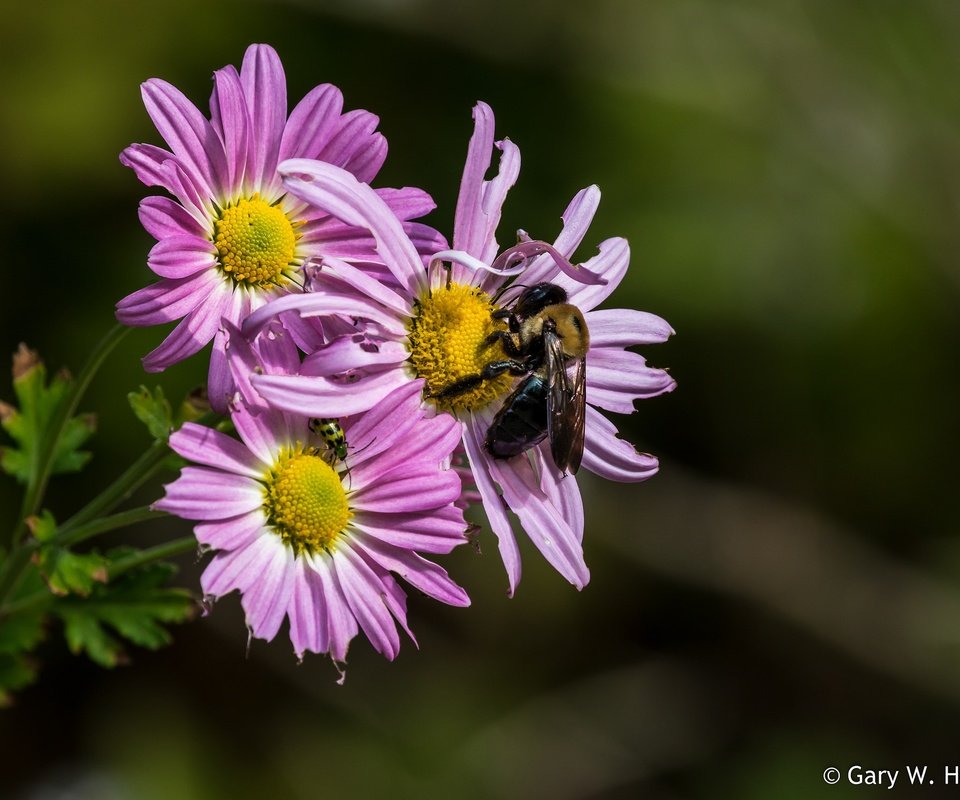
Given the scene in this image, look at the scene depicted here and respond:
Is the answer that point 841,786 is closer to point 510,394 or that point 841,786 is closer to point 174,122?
point 510,394

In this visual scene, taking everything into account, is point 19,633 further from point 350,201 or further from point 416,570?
point 350,201

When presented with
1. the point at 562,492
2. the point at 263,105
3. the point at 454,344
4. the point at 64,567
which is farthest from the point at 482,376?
the point at 64,567

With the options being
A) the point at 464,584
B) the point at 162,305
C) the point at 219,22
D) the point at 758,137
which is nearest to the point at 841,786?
the point at 464,584

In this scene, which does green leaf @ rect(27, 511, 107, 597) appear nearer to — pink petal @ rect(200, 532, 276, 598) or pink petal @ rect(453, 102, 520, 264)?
pink petal @ rect(200, 532, 276, 598)

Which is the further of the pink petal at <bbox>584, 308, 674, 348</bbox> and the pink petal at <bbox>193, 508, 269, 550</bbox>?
the pink petal at <bbox>584, 308, 674, 348</bbox>

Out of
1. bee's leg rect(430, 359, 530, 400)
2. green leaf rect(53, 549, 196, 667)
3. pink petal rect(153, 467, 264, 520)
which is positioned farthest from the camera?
green leaf rect(53, 549, 196, 667)

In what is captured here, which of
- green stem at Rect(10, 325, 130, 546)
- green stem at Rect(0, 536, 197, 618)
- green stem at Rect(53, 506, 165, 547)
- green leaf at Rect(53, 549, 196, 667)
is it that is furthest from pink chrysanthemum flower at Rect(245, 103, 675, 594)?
green leaf at Rect(53, 549, 196, 667)

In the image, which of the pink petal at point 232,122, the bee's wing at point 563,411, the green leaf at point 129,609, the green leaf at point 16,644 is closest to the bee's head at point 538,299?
the bee's wing at point 563,411
